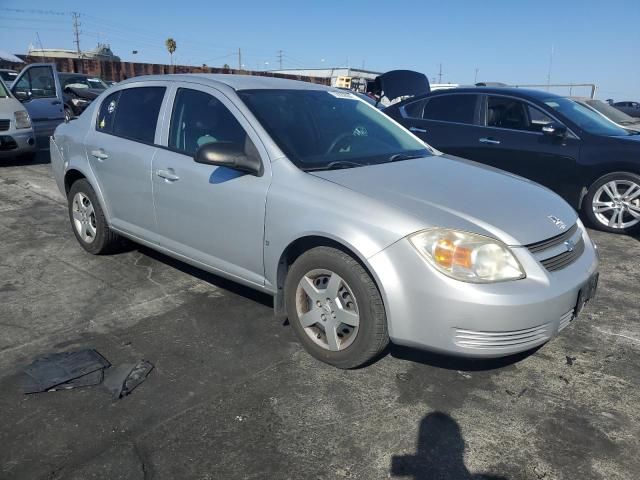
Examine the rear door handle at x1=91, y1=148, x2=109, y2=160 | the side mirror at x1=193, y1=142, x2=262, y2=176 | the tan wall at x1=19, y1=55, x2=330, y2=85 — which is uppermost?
the tan wall at x1=19, y1=55, x2=330, y2=85

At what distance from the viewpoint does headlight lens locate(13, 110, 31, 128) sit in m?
8.58

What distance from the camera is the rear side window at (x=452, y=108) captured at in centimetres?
676

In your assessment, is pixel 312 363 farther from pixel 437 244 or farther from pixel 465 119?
pixel 465 119

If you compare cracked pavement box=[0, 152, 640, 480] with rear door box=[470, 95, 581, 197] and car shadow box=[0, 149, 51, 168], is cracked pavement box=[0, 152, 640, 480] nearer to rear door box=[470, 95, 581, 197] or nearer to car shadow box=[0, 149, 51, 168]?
rear door box=[470, 95, 581, 197]

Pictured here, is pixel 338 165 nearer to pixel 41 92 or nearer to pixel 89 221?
pixel 89 221

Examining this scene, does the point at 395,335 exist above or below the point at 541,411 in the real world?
above

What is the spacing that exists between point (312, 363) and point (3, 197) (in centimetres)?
571

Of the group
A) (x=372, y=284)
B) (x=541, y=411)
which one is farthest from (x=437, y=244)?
(x=541, y=411)

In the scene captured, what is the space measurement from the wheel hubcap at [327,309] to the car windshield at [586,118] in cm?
462

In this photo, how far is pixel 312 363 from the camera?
3055 millimetres

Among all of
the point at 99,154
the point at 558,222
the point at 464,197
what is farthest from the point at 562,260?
the point at 99,154

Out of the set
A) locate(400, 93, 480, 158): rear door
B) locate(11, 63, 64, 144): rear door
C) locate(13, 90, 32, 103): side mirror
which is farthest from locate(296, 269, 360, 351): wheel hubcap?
locate(11, 63, 64, 144): rear door

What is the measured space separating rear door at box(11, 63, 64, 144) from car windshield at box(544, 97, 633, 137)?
29.6 feet

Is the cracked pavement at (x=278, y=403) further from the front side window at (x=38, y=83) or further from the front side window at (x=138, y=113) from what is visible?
the front side window at (x=38, y=83)
